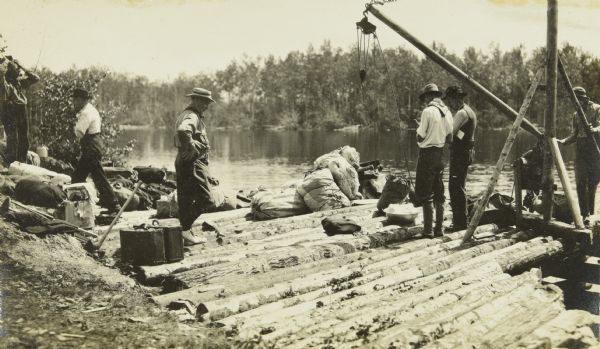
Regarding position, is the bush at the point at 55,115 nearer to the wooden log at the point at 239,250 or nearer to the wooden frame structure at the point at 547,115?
the wooden log at the point at 239,250

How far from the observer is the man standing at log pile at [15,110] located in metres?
8.30

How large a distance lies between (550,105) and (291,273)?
3.86 m

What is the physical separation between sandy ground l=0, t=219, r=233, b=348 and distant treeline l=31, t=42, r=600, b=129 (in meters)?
54.6

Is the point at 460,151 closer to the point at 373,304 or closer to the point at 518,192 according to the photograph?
the point at 518,192

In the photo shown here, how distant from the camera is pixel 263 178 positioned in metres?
25.7

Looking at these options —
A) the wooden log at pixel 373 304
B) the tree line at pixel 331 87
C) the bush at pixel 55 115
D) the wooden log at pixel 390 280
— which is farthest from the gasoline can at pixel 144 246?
the tree line at pixel 331 87

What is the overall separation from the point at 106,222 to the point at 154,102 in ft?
324

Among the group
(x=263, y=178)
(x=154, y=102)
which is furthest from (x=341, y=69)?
(x=263, y=178)

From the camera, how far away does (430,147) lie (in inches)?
260

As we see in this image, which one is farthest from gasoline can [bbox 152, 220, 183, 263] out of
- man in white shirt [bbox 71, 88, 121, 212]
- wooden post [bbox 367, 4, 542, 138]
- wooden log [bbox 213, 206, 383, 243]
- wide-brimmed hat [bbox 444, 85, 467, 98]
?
wide-brimmed hat [bbox 444, 85, 467, 98]

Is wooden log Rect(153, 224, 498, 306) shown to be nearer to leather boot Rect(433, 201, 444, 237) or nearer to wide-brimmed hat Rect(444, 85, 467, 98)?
leather boot Rect(433, 201, 444, 237)

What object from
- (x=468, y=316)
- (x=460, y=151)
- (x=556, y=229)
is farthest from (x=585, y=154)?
(x=468, y=316)

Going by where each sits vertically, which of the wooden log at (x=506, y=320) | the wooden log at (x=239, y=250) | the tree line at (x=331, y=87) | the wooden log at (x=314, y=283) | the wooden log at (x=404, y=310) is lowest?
the wooden log at (x=506, y=320)

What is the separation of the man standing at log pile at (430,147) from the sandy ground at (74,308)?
11.2ft
